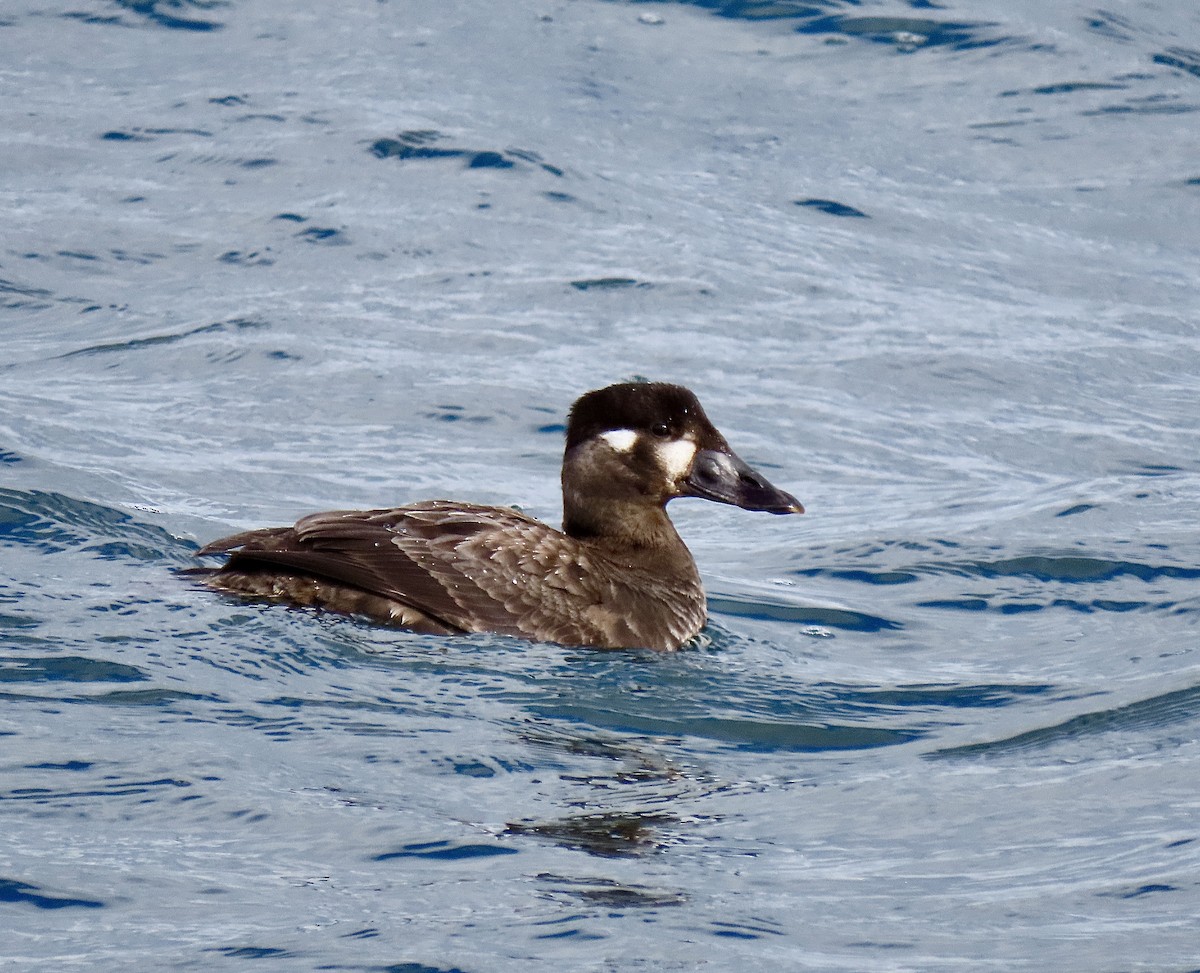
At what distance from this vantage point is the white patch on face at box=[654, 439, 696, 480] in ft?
24.0

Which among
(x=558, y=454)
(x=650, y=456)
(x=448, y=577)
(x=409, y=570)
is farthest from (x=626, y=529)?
(x=558, y=454)

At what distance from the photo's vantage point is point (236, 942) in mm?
4277

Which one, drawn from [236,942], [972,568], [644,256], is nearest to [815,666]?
[972,568]

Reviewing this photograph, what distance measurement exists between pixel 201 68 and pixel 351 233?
144 inches

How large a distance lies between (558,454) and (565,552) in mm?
2756

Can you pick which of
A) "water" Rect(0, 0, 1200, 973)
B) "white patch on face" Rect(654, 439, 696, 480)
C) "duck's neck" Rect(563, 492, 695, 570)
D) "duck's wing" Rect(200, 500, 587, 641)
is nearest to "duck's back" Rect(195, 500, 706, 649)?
Result: "duck's wing" Rect(200, 500, 587, 641)

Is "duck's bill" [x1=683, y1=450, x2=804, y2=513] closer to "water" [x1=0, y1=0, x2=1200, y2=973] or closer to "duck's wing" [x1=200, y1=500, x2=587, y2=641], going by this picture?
"water" [x1=0, y1=0, x2=1200, y2=973]

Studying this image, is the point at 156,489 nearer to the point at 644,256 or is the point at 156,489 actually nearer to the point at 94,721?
the point at 94,721

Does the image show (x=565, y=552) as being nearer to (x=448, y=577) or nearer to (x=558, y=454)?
(x=448, y=577)

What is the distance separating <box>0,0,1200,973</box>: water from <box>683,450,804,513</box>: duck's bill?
0.54 metres

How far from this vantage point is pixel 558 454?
9695 mm

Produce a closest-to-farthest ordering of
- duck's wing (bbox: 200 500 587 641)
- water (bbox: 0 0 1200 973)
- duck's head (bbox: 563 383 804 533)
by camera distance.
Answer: water (bbox: 0 0 1200 973) → duck's wing (bbox: 200 500 587 641) → duck's head (bbox: 563 383 804 533)

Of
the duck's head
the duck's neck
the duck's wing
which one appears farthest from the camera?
the duck's neck

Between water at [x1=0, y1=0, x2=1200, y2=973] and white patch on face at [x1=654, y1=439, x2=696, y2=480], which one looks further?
white patch on face at [x1=654, y1=439, x2=696, y2=480]
